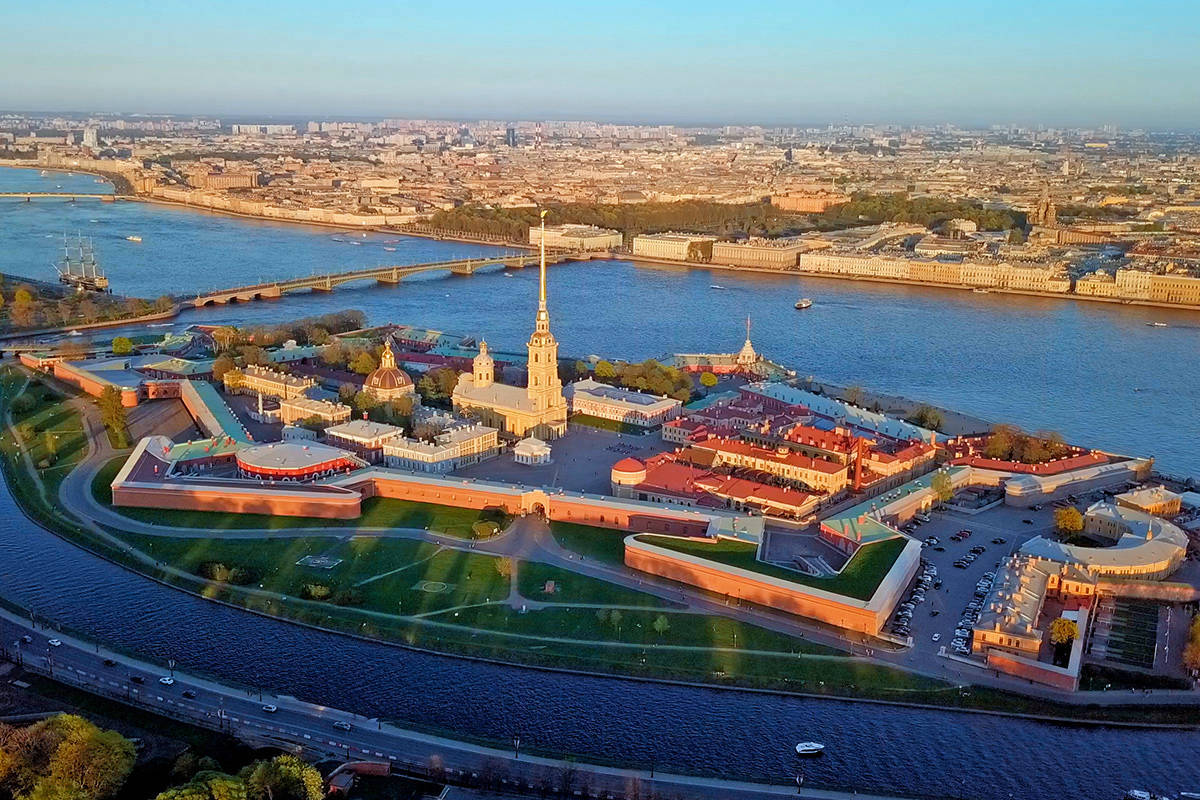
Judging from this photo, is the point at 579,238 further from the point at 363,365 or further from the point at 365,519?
the point at 365,519

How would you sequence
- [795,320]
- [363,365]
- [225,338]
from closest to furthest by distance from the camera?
[363,365] < [225,338] < [795,320]

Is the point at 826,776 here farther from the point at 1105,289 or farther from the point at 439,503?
the point at 1105,289

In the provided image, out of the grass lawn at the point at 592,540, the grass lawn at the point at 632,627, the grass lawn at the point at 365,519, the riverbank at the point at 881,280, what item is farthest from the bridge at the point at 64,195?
the grass lawn at the point at 632,627

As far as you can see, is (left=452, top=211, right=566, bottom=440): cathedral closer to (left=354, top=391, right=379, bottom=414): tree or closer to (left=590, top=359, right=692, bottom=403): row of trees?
(left=354, top=391, right=379, bottom=414): tree

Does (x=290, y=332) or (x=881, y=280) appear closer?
(x=290, y=332)

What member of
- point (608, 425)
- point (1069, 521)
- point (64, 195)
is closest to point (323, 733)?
point (1069, 521)

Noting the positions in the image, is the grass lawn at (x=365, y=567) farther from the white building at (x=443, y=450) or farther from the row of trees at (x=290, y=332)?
the row of trees at (x=290, y=332)

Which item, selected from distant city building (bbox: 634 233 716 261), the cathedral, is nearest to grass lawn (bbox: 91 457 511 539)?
the cathedral
